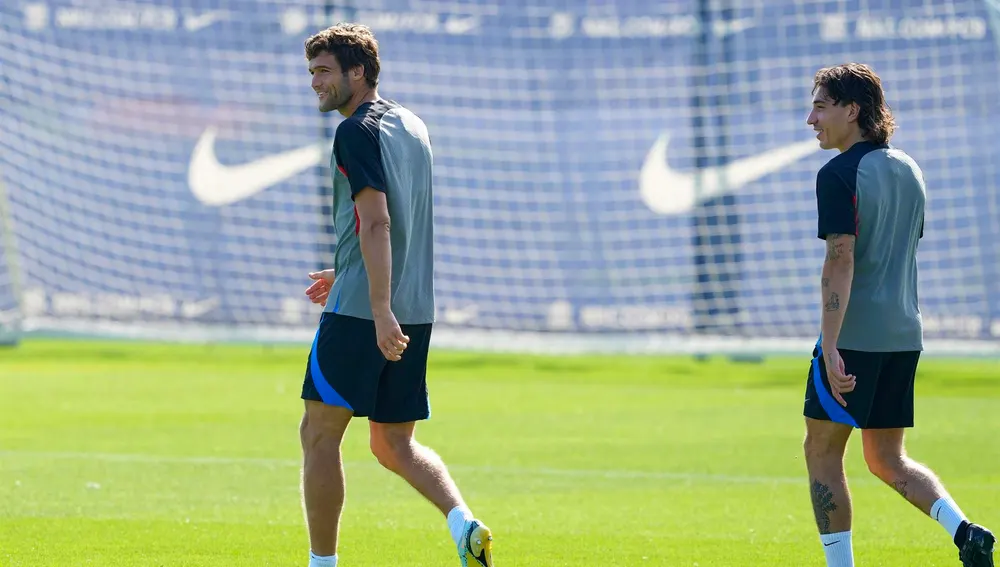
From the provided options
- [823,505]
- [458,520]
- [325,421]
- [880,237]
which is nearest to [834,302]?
[880,237]

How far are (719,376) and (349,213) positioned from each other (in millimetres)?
10889

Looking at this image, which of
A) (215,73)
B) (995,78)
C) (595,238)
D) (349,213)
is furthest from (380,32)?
(349,213)

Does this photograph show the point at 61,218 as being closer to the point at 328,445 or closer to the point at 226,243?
the point at 226,243

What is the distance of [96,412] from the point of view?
38.7ft

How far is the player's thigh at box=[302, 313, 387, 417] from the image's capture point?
17.0 ft

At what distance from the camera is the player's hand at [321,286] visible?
18.9ft

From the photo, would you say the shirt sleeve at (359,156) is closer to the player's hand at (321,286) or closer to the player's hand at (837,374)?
the player's hand at (321,286)

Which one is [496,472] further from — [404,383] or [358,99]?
[358,99]

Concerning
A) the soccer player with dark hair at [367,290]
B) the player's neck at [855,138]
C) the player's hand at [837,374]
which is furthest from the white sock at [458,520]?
the player's neck at [855,138]

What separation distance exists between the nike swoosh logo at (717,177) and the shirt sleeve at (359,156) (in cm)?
1225

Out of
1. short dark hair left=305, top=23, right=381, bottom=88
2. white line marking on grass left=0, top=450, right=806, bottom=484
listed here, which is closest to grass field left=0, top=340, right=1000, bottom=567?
white line marking on grass left=0, top=450, right=806, bottom=484

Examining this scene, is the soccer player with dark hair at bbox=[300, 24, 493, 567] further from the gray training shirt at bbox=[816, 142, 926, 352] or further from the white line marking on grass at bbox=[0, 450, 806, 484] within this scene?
the white line marking on grass at bbox=[0, 450, 806, 484]

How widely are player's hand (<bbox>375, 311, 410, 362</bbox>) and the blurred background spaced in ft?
26.8

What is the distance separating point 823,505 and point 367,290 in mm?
1704
